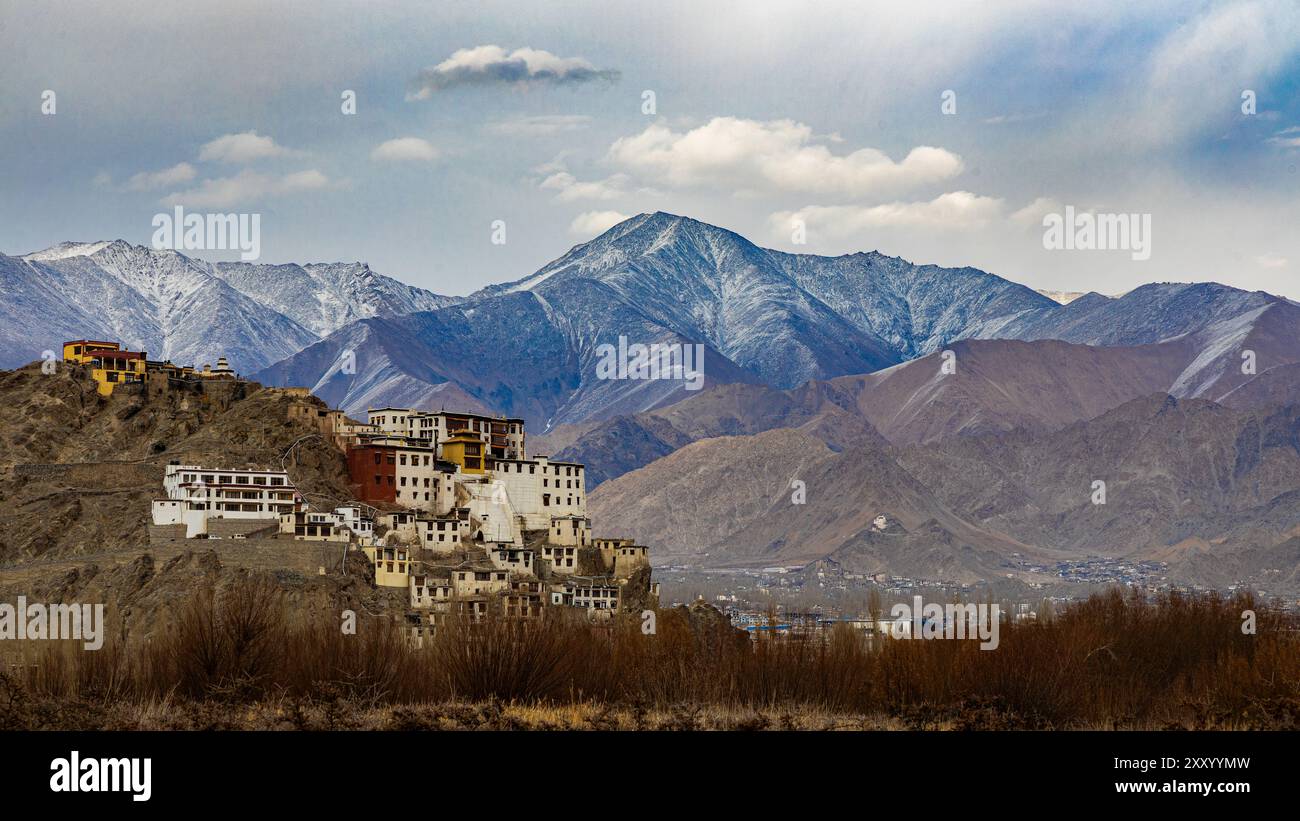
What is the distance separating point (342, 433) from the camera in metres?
109

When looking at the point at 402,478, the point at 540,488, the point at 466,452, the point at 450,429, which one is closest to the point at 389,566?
the point at 402,478

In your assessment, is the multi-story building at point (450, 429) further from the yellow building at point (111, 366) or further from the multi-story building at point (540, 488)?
the yellow building at point (111, 366)

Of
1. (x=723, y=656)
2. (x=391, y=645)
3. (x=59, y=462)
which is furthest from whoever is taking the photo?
(x=59, y=462)

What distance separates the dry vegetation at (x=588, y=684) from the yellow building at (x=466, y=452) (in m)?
51.5

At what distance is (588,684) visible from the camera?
145 ft

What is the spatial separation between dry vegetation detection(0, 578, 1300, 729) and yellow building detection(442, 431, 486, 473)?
51.5 meters

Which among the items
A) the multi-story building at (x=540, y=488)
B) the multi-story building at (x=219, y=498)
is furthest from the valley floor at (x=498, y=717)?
the multi-story building at (x=540, y=488)

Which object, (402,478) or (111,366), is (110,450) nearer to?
(111,366)

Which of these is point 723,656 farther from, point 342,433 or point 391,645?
point 342,433

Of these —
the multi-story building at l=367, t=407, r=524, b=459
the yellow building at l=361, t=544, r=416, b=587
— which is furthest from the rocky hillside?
the yellow building at l=361, t=544, r=416, b=587

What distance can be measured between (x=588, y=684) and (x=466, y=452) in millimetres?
63578
